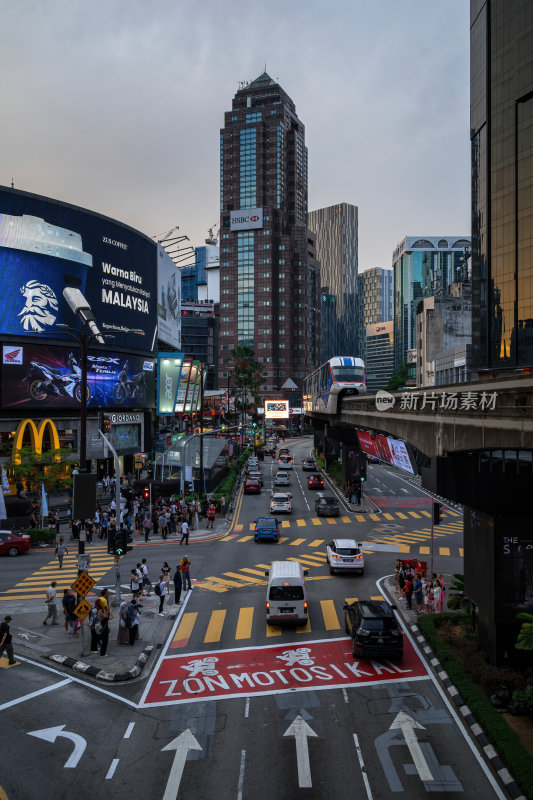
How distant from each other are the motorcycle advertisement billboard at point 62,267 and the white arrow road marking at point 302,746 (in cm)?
4143

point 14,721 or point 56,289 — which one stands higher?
point 56,289

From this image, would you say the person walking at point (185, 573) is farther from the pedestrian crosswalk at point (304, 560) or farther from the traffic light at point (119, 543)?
the traffic light at point (119, 543)

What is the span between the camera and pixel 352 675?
53.7ft

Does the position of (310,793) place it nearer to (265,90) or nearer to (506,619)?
(506,619)

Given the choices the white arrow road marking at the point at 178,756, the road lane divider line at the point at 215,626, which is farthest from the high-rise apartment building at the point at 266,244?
the white arrow road marking at the point at 178,756

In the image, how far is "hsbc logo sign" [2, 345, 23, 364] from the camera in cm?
5641

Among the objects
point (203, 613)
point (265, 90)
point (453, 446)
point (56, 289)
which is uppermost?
point (265, 90)

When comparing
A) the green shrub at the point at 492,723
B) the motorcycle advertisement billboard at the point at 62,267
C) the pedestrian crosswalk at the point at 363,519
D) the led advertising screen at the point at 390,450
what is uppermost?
the motorcycle advertisement billboard at the point at 62,267

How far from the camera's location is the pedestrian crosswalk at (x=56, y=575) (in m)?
25.0

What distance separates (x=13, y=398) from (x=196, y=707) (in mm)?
49275

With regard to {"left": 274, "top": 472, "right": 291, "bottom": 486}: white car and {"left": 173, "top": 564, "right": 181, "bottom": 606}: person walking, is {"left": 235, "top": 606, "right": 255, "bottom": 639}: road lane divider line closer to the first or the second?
{"left": 173, "top": 564, "right": 181, "bottom": 606}: person walking

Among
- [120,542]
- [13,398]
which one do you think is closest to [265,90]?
[13,398]

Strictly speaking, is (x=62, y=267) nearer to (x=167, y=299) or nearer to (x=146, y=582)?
(x=167, y=299)

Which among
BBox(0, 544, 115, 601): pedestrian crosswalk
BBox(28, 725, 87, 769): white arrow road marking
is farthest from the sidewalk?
BBox(28, 725, 87, 769): white arrow road marking
